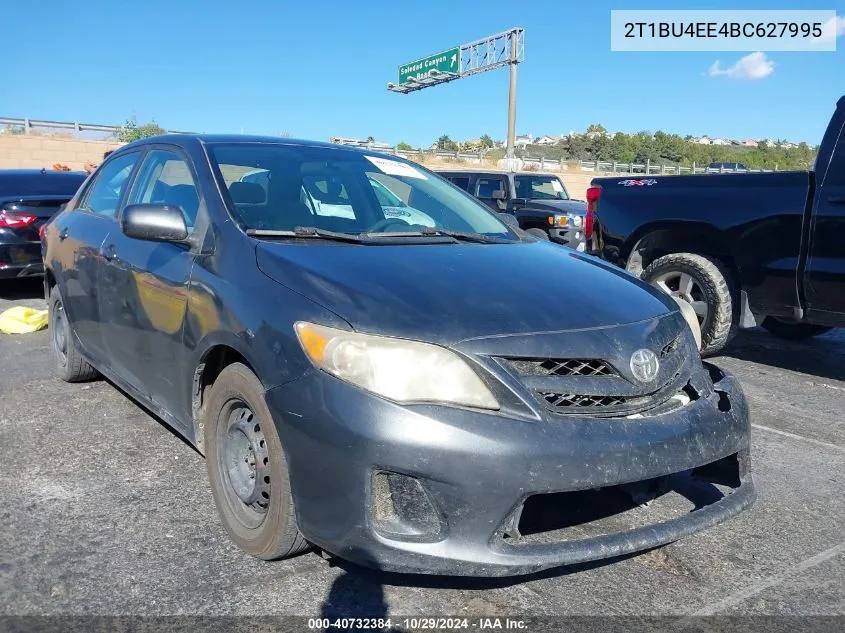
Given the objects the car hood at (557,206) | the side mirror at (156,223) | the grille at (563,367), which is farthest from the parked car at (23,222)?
the car hood at (557,206)

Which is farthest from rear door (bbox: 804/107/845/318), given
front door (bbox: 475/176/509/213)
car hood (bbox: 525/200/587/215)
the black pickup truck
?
front door (bbox: 475/176/509/213)

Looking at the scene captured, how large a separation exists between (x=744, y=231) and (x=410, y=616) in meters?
4.13

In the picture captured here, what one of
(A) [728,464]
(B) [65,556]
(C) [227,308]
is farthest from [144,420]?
(A) [728,464]

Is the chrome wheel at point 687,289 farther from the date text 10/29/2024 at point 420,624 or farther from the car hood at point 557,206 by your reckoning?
the car hood at point 557,206

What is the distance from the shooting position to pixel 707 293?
5508 millimetres

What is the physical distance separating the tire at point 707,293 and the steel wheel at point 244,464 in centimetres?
353

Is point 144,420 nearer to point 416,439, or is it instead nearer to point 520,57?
point 416,439

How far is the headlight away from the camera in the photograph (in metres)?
2.24

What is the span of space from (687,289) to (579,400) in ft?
12.2

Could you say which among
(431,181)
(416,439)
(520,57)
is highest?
(520,57)

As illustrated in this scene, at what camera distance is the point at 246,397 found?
2580 millimetres

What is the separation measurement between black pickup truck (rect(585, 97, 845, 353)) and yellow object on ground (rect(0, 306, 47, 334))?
4987 millimetres

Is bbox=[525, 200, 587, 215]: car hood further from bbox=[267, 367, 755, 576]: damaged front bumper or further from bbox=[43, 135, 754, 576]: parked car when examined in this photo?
bbox=[267, 367, 755, 576]: damaged front bumper

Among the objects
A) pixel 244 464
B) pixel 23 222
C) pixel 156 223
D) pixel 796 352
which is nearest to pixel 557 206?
pixel 796 352
